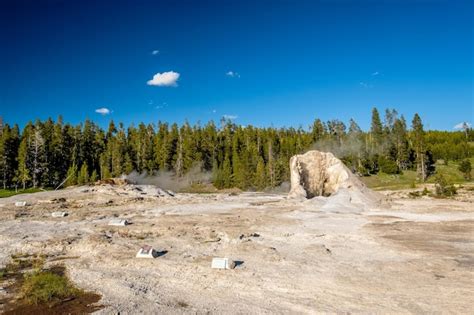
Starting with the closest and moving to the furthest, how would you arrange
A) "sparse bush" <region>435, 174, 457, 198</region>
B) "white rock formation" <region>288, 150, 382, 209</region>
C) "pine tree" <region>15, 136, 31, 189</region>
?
1. "white rock formation" <region>288, 150, 382, 209</region>
2. "sparse bush" <region>435, 174, 457, 198</region>
3. "pine tree" <region>15, 136, 31, 189</region>

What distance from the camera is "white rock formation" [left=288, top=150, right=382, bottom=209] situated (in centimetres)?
4108

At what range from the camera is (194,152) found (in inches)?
3509

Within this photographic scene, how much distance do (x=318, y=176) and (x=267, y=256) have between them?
28.5 metres

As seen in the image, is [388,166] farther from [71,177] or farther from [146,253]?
[146,253]

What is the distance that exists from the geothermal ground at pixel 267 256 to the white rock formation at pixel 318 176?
23.9 feet

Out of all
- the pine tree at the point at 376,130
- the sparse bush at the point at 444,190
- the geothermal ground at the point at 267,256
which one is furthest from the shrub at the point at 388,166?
the geothermal ground at the point at 267,256

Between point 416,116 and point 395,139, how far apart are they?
9.17m

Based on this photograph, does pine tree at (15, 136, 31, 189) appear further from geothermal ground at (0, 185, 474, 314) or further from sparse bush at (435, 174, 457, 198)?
sparse bush at (435, 174, 457, 198)

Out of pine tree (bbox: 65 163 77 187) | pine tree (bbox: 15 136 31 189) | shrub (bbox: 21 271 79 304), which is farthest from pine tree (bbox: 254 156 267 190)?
shrub (bbox: 21 271 79 304)

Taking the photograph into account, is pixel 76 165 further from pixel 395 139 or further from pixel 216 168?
pixel 395 139

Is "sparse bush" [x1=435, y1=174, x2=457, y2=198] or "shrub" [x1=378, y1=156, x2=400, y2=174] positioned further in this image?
"shrub" [x1=378, y1=156, x2=400, y2=174]

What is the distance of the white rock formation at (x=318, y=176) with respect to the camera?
135 ft

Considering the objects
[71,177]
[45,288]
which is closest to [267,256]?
[45,288]

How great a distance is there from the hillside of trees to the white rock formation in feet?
105
